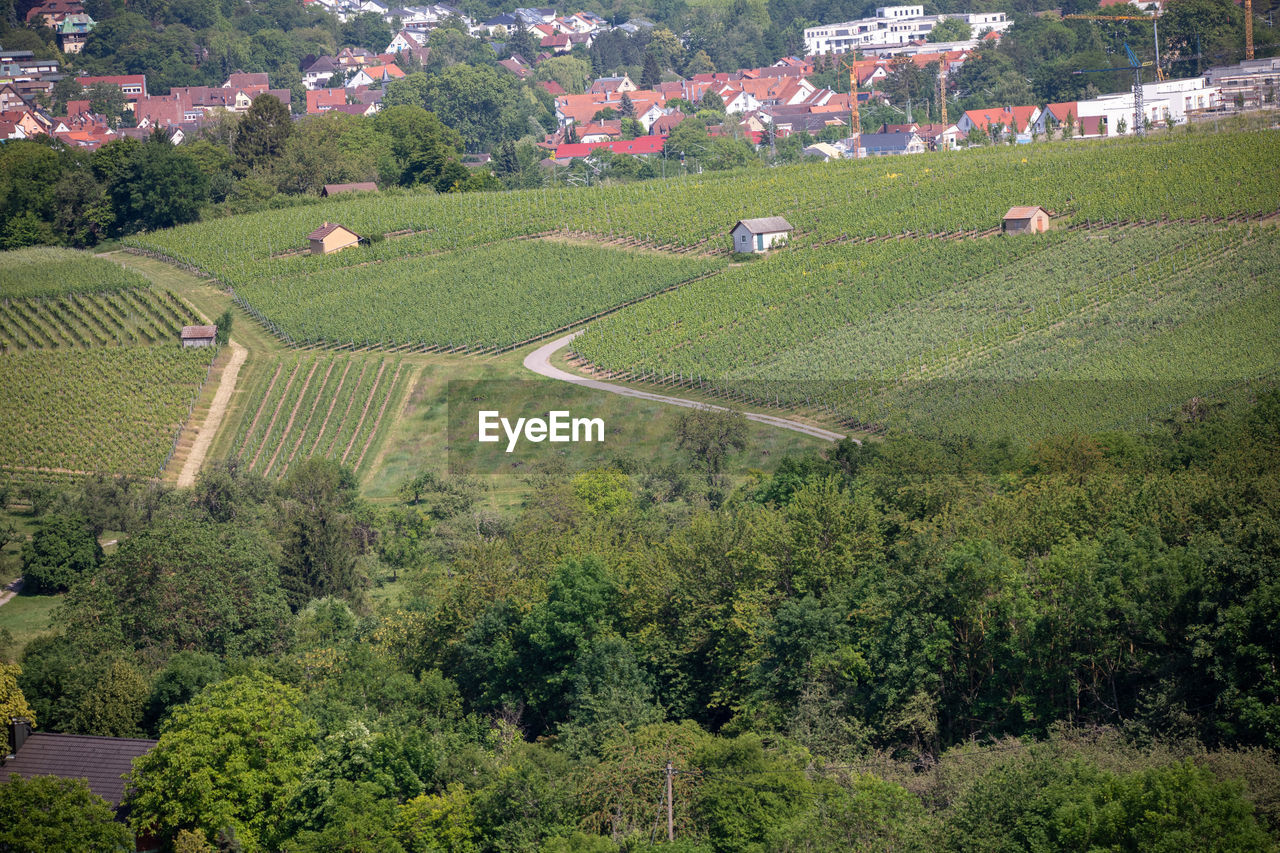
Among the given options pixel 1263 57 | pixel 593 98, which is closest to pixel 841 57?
pixel 593 98

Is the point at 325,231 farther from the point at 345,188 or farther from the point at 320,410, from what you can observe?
the point at 320,410

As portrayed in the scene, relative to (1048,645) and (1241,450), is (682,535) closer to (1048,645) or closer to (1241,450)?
(1048,645)

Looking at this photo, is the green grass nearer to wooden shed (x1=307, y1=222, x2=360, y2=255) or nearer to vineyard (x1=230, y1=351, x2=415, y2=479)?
vineyard (x1=230, y1=351, x2=415, y2=479)

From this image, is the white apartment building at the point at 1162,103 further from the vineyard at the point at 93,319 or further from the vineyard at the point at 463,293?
the vineyard at the point at 93,319

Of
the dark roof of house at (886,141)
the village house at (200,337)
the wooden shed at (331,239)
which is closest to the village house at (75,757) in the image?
the village house at (200,337)

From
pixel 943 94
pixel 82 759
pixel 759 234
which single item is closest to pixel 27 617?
pixel 82 759

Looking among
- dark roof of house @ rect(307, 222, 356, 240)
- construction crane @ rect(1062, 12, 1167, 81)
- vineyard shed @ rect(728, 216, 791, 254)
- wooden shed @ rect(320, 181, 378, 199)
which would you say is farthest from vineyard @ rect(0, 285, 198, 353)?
construction crane @ rect(1062, 12, 1167, 81)
